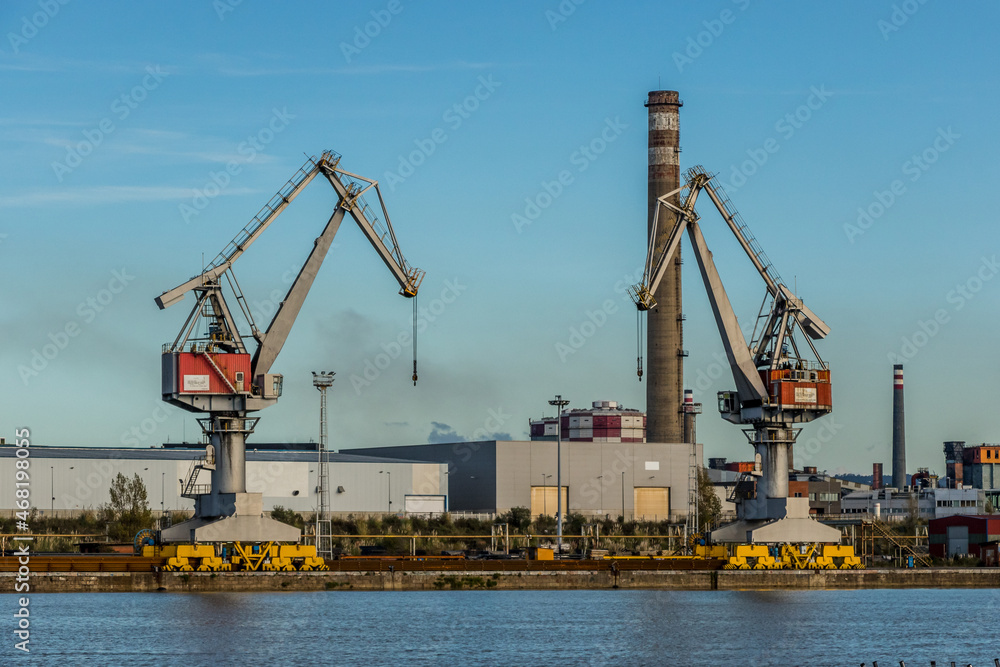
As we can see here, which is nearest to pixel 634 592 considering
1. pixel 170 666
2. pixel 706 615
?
pixel 706 615

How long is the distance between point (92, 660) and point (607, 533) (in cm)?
6749

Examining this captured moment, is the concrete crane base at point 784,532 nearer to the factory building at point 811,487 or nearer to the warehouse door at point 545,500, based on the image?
the warehouse door at point 545,500

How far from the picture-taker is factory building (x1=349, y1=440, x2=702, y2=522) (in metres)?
118

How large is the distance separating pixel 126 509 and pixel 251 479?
1039cm

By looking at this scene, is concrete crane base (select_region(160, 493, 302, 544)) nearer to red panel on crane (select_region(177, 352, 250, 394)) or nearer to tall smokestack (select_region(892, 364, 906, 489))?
red panel on crane (select_region(177, 352, 250, 394))

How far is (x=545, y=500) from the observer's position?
119 meters

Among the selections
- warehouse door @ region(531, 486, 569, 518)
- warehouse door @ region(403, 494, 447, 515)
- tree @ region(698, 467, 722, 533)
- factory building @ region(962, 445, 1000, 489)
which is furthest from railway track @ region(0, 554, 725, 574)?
factory building @ region(962, 445, 1000, 489)

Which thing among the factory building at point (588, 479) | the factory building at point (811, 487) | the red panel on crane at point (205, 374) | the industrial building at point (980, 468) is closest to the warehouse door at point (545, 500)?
the factory building at point (588, 479)

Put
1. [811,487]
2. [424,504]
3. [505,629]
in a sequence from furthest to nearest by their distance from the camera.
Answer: [811,487]
[424,504]
[505,629]

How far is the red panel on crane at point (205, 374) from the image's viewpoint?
63.1 meters

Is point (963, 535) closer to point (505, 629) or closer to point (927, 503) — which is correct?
point (505, 629)

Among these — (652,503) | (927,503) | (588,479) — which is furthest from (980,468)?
(588,479)

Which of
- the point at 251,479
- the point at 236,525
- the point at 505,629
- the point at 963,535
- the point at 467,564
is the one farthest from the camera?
the point at 251,479

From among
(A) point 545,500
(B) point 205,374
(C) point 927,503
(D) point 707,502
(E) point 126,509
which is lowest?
(C) point 927,503
